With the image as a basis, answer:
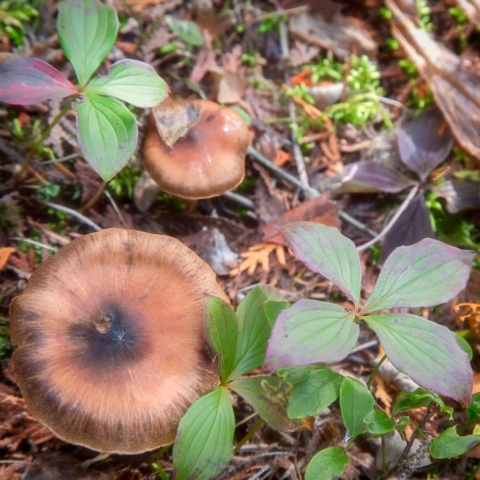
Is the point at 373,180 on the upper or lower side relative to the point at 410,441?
upper

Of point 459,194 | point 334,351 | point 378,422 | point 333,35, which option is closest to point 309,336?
point 334,351

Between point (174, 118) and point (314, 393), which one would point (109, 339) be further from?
point (174, 118)

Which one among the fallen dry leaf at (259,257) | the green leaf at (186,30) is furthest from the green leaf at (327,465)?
the green leaf at (186,30)

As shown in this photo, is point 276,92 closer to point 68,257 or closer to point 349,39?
point 349,39

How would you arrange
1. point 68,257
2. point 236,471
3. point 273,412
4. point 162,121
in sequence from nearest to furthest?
point 273,412, point 68,257, point 236,471, point 162,121

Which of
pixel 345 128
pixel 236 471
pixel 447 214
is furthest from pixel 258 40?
pixel 236 471
